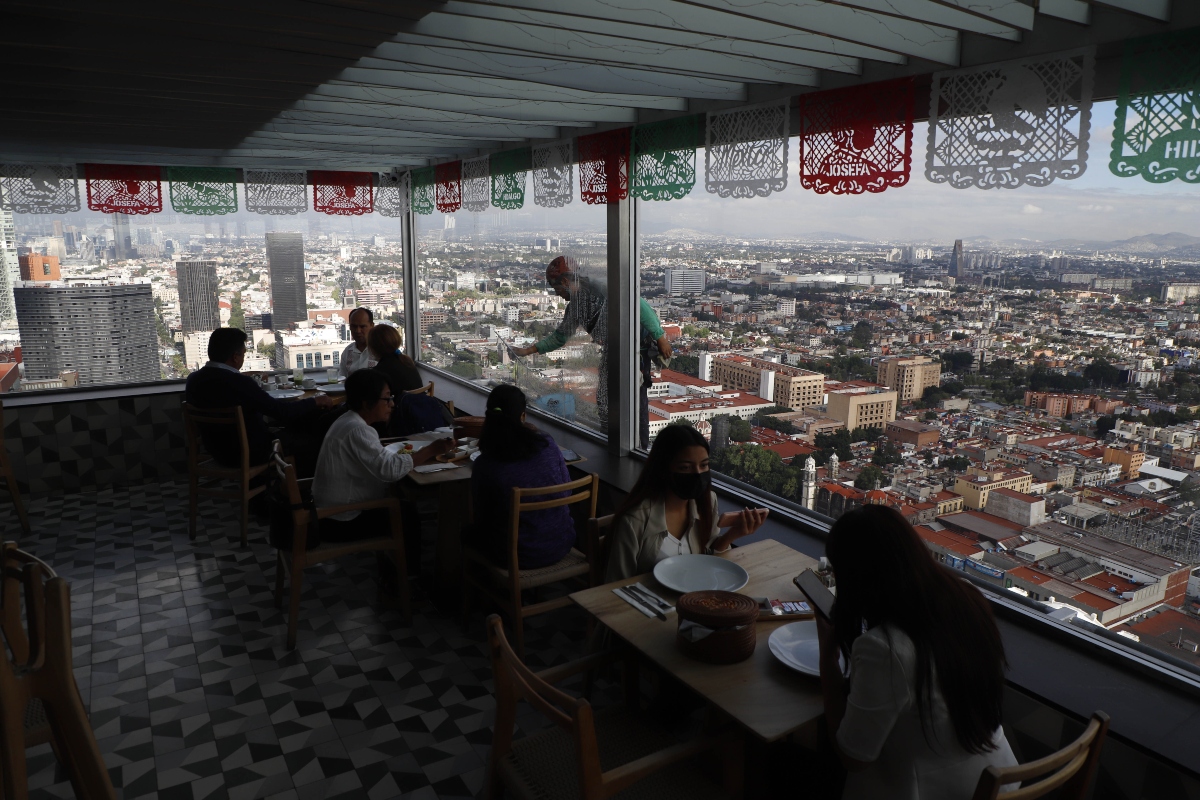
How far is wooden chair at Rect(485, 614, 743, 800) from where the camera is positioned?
1586mm

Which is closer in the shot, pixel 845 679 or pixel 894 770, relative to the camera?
pixel 894 770

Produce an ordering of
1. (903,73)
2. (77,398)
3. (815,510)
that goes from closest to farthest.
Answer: (903,73) < (815,510) < (77,398)

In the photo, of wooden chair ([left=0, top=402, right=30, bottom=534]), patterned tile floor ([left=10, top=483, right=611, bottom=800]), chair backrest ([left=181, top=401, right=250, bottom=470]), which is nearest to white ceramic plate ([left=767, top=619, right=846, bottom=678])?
patterned tile floor ([left=10, top=483, right=611, bottom=800])

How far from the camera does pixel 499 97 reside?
297 centimetres

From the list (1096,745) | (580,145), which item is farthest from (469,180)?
(1096,745)

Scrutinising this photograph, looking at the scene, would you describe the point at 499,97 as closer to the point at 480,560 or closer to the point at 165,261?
the point at 480,560

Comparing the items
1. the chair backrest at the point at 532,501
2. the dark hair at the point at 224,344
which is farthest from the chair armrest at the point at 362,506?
the dark hair at the point at 224,344

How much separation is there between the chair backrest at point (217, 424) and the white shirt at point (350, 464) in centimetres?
119

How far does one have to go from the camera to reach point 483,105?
314 cm

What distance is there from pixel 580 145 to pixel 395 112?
1.01m

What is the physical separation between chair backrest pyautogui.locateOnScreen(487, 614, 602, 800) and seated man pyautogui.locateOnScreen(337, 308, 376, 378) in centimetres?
417

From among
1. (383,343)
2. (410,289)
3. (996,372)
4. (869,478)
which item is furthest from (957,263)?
(410,289)

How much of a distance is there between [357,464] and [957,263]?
2.52 metres

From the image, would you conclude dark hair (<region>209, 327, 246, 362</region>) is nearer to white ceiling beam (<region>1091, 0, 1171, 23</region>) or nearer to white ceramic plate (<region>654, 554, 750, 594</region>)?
white ceramic plate (<region>654, 554, 750, 594</region>)
